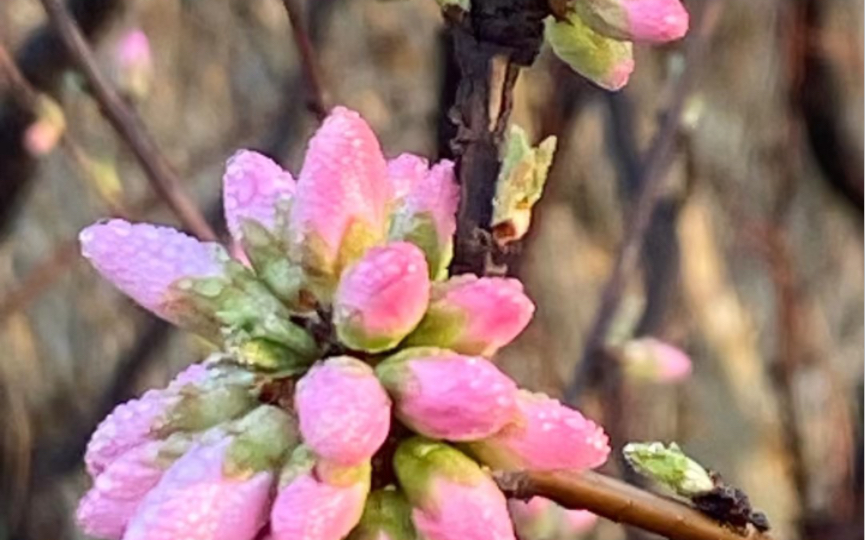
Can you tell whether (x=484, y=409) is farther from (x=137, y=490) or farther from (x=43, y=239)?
(x=43, y=239)

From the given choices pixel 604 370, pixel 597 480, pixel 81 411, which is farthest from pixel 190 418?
pixel 81 411

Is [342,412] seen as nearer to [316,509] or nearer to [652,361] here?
[316,509]

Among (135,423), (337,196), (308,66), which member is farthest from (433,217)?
(308,66)

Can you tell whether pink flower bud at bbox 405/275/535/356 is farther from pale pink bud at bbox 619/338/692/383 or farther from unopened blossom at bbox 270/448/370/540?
pale pink bud at bbox 619/338/692/383

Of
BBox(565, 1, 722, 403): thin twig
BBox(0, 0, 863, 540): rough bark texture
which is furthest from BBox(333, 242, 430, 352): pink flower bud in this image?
BBox(0, 0, 863, 540): rough bark texture

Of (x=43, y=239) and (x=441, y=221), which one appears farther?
(x=43, y=239)
